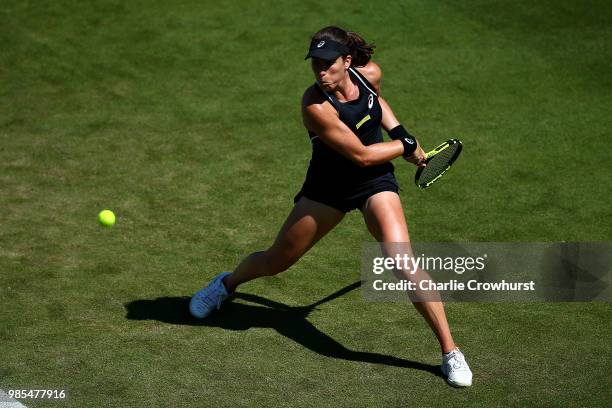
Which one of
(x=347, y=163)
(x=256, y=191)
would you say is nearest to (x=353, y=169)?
(x=347, y=163)

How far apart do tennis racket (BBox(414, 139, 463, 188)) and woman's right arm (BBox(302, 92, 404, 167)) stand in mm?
460

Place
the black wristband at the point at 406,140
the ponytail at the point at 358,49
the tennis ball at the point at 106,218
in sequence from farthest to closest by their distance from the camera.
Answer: the tennis ball at the point at 106,218, the ponytail at the point at 358,49, the black wristband at the point at 406,140

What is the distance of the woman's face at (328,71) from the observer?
21.3 feet

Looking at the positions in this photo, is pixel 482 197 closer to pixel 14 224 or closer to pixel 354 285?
pixel 354 285

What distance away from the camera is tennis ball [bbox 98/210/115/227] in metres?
8.52

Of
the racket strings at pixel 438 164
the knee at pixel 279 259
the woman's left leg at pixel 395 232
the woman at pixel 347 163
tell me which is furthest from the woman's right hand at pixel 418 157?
the knee at pixel 279 259

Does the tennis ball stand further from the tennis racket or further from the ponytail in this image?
the tennis racket

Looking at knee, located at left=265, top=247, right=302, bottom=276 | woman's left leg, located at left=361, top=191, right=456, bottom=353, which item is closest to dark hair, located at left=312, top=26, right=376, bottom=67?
woman's left leg, located at left=361, top=191, right=456, bottom=353

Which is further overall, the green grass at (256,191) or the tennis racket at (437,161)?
the tennis racket at (437,161)

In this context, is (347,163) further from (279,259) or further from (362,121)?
(279,259)

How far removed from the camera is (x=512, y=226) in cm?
883

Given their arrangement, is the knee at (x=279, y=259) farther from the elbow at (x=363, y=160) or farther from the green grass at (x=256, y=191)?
the elbow at (x=363, y=160)

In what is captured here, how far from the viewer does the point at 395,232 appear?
6.61 meters

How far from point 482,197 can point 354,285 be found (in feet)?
6.45
